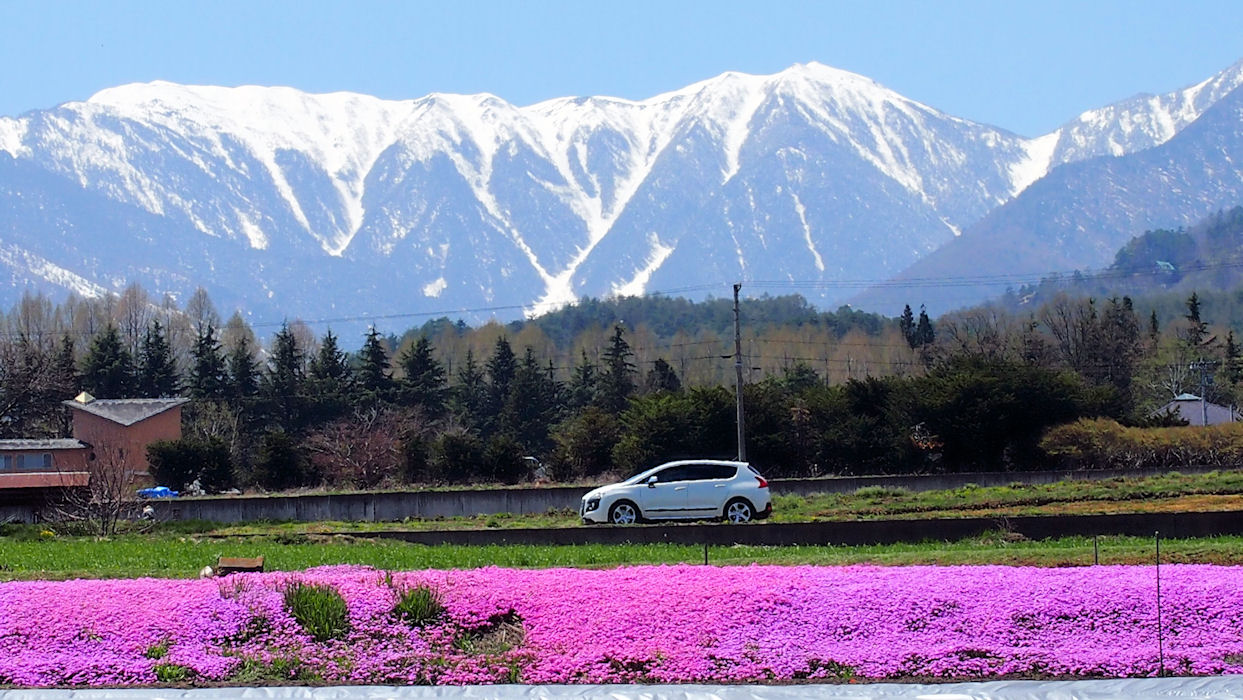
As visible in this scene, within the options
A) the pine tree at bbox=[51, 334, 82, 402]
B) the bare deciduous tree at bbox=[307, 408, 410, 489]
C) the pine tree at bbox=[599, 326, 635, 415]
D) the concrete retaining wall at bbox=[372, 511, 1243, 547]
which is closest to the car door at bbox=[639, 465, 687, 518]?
the concrete retaining wall at bbox=[372, 511, 1243, 547]

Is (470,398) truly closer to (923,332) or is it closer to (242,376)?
(242,376)

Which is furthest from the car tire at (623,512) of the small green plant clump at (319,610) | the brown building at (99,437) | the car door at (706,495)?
the brown building at (99,437)

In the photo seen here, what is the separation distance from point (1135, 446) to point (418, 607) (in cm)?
4055

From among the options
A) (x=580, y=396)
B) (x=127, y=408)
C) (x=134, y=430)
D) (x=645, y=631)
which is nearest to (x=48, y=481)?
(x=134, y=430)

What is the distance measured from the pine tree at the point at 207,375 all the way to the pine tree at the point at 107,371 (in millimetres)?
3847

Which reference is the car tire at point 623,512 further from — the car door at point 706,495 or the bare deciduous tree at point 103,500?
the bare deciduous tree at point 103,500

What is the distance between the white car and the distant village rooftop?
4511cm

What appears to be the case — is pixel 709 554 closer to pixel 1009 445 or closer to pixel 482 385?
pixel 1009 445

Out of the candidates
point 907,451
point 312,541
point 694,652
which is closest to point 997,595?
point 694,652

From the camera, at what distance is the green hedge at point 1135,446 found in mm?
49625

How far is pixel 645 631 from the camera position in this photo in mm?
14156

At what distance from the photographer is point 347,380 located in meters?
89.4

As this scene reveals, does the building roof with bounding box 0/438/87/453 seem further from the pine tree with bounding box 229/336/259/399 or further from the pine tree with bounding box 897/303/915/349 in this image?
the pine tree with bounding box 897/303/915/349

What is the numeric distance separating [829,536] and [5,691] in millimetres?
15384
